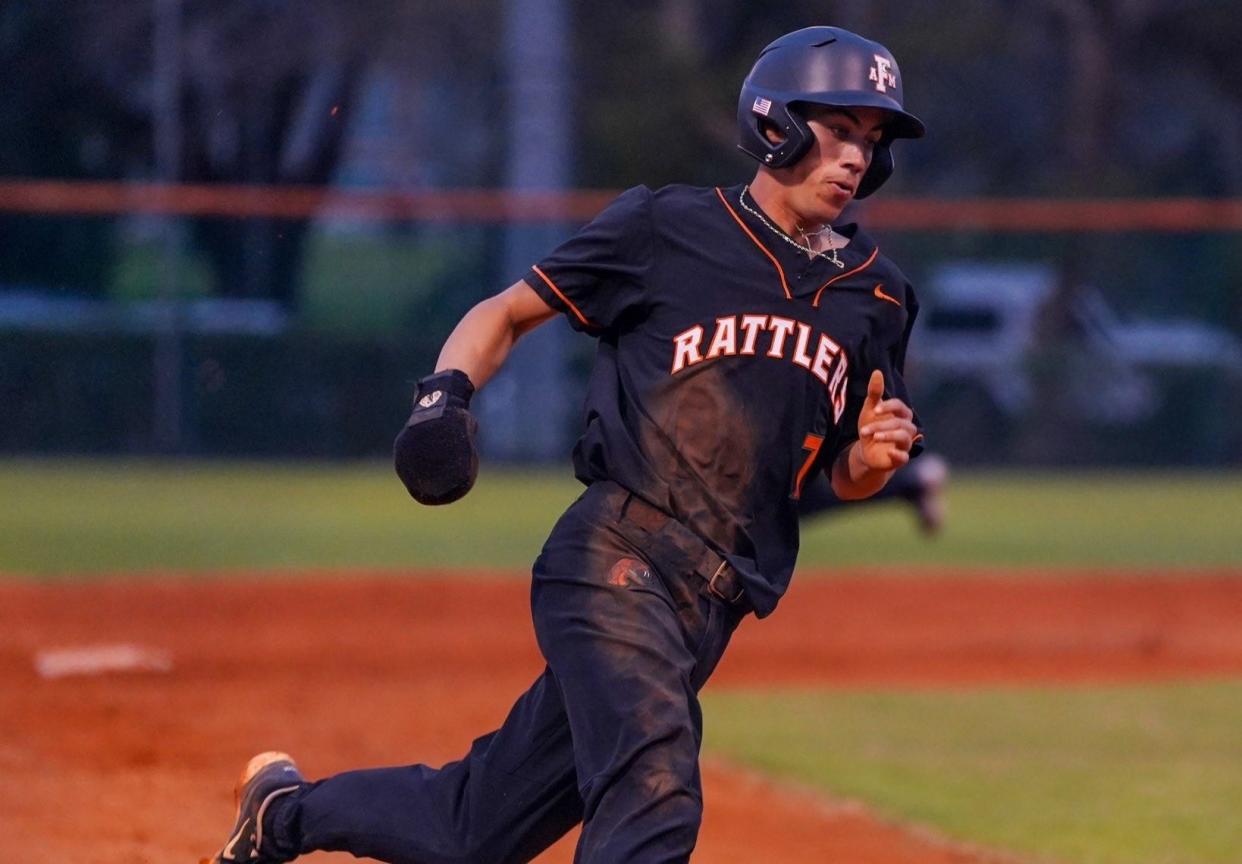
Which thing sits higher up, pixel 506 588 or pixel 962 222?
pixel 962 222

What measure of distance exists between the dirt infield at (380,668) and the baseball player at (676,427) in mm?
1528

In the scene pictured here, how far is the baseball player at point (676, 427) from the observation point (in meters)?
3.33

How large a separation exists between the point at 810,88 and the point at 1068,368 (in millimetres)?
14190

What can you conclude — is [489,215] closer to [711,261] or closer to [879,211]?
[879,211]

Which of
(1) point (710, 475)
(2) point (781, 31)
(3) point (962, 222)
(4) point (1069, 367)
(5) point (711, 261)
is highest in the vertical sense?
(2) point (781, 31)

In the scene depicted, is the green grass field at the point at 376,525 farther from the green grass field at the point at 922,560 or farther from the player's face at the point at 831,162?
the player's face at the point at 831,162

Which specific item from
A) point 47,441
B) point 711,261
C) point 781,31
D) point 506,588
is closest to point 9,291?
point 47,441

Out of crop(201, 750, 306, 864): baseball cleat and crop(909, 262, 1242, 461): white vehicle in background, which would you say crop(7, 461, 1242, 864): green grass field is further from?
crop(201, 750, 306, 864): baseball cleat

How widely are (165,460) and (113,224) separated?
185 cm

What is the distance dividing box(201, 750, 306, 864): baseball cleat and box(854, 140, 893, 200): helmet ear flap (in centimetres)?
156

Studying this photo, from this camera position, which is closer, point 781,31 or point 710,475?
point 710,475

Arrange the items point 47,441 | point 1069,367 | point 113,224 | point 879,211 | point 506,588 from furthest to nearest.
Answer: point 1069,367
point 879,211
point 113,224
point 47,441
point 506,588

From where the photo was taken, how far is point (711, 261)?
3539 mm

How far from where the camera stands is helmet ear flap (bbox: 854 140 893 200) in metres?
3.68
